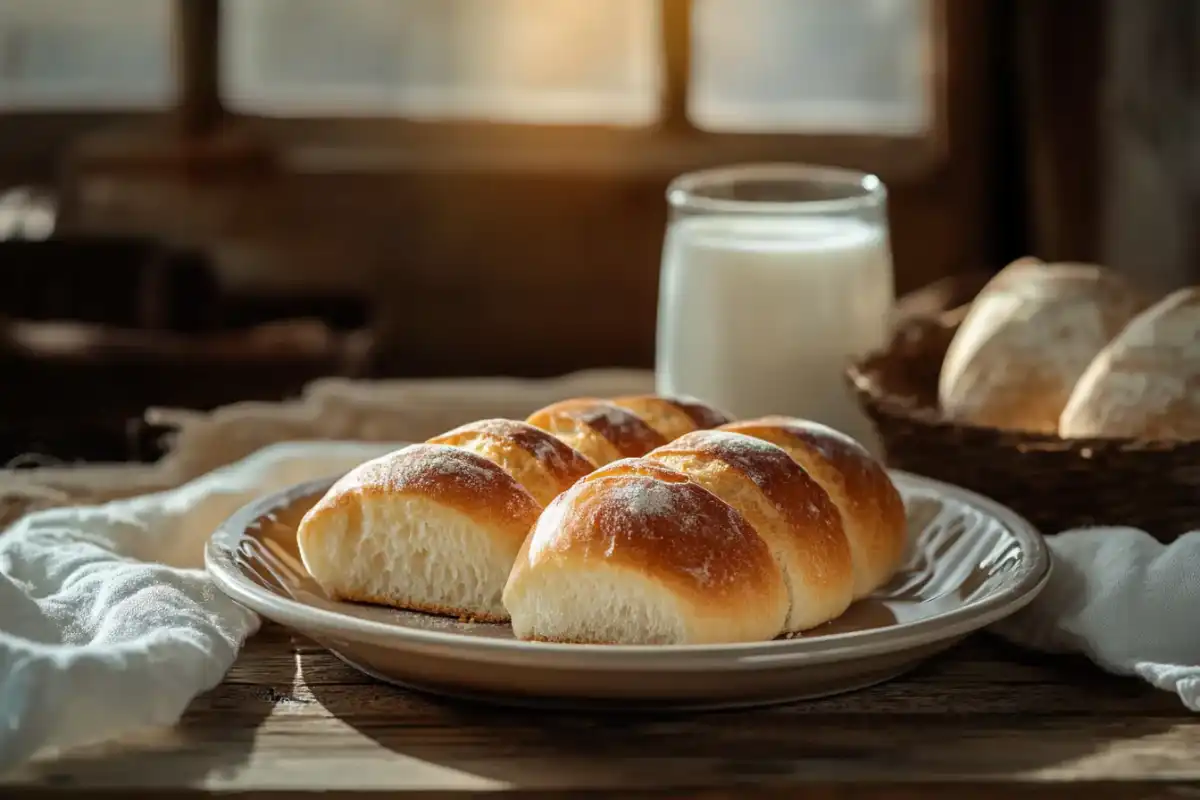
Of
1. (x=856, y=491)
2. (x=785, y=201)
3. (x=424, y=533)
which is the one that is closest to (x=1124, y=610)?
(x=856, y=491)

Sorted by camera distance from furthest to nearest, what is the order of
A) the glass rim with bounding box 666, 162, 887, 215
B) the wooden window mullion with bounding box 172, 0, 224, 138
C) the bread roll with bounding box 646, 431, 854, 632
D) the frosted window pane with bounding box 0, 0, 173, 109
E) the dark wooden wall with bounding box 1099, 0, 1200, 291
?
1. the frosted window pane with bounding box 0, 0, 173, 109
2. the wooden window mullion with bounding box 172, 0, 224, 138
3. the dark wooden wall with bounding box 1099, 0, 1200, 291
4. the glass rim with bounding box 666, 162, 887, 215
5. the bread roll with bounding box 646, 431, 854, 632

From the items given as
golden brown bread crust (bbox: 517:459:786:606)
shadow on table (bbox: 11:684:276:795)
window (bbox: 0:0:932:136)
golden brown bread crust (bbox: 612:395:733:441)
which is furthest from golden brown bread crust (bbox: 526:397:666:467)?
window (bbox: 0:0:932:136)

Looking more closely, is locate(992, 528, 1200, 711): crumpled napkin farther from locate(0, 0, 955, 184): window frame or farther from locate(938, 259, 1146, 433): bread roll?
locate(0, 0, 955, 184): window frame

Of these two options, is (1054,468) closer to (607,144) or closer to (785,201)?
(785,201)

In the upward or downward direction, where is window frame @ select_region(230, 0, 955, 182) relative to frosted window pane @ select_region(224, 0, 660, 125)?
downward

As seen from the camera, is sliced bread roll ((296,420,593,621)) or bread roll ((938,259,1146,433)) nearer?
sliced bread roll ((296,420,593,621))

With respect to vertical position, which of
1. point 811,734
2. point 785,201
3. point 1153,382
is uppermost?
point 785,201

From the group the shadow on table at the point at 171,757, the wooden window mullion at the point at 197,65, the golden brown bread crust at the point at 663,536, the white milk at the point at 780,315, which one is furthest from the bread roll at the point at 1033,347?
the wooden window mullion at the point at 197,65
